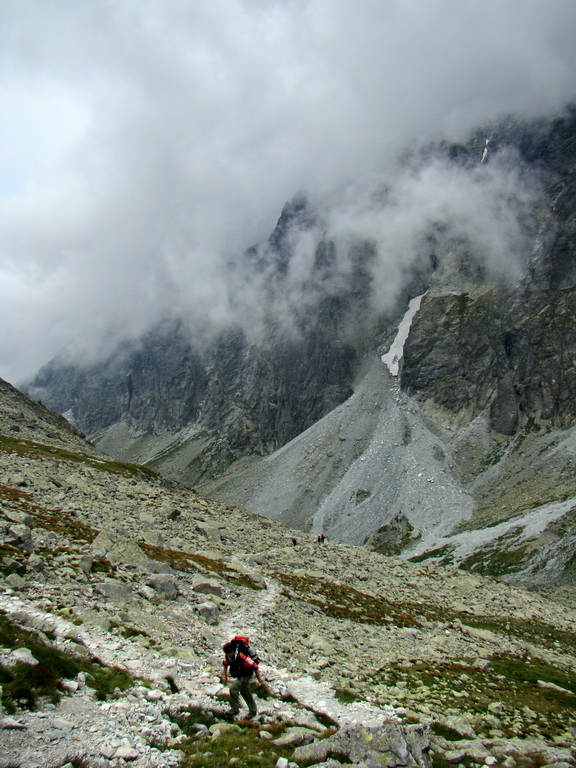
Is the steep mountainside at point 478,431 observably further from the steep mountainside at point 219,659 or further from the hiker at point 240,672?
the hiker at point 240,672

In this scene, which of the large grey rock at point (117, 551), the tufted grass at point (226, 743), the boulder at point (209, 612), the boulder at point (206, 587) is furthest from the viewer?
the boulder at point (206, 587)

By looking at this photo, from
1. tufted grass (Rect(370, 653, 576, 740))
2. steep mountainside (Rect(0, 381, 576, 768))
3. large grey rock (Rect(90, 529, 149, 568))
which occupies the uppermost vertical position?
large grey rock (Rect(90, 529, 149, 568))

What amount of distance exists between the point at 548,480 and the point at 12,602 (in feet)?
420

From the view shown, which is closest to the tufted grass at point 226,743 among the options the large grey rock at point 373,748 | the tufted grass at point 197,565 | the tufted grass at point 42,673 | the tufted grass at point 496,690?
the large grey rock at point 373,748

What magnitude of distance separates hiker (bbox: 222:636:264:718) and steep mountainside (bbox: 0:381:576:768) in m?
0.49

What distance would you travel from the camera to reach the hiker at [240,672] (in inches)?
540

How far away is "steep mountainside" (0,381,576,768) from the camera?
10758mm

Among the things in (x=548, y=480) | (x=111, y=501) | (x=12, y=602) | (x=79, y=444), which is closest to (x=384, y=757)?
(x=12, y=602)

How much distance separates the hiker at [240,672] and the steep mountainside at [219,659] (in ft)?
1.61

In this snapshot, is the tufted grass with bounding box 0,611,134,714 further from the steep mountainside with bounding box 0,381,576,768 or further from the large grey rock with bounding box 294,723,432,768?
the large grey rock with bounding box 294,723,432,768

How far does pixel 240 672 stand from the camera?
45.9 feet

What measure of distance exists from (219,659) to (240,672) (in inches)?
149

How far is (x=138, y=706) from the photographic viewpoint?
12.1m

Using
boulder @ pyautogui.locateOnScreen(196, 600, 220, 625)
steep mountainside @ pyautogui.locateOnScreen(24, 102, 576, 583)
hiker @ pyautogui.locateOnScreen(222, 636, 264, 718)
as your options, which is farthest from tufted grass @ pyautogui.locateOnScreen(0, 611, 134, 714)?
steep mountainside @ pyautogui.locateOnScreen(24, 102, 576, 583)
